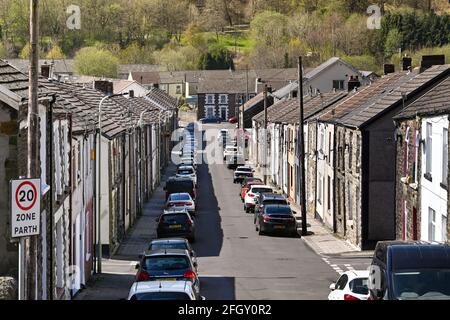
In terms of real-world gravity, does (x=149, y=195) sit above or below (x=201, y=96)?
below

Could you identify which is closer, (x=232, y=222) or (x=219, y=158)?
(x=232, y=222)

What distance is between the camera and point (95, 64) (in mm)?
166875

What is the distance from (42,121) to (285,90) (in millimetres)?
83461

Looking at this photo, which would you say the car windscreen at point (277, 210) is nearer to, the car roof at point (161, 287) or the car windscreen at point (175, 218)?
the car windscreen at point (175, 218)

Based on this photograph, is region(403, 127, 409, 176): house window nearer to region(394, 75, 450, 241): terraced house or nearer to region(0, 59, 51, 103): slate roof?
region(394, 75, 450, 241): terraced house

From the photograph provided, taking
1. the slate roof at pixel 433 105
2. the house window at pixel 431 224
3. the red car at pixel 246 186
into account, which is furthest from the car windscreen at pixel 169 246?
the red car at pixel 246 186

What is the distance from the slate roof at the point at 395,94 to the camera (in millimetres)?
37781

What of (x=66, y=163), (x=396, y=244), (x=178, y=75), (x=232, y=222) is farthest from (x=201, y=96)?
(x=396, y=244)

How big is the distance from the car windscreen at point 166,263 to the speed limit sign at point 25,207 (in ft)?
29.2

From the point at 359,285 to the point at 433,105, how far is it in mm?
9592

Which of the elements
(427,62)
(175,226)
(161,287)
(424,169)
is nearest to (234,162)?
(427,62)

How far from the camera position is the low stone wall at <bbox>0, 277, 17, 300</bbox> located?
16172 mm

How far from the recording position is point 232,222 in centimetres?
4975
